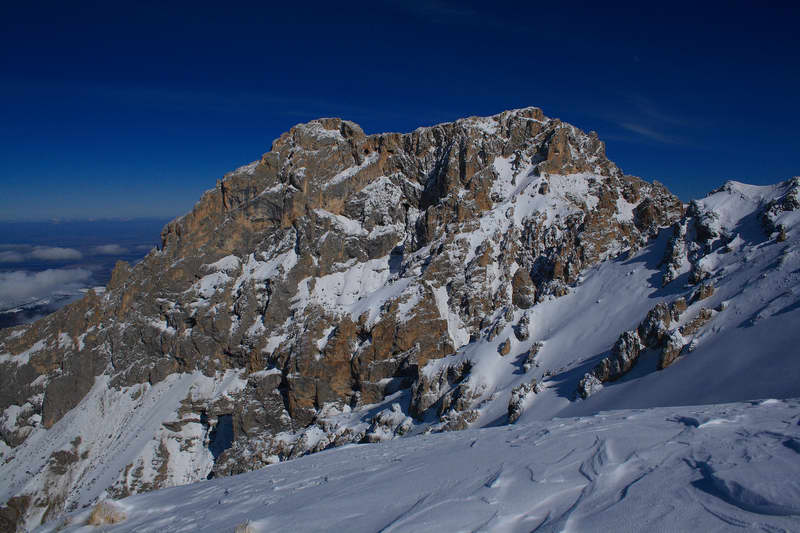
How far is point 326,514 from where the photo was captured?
594 cm

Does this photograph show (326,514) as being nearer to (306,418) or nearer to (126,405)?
(306,418)

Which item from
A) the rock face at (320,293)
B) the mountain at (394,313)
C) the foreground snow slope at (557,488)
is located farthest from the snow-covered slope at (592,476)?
the rock face at (320,293)

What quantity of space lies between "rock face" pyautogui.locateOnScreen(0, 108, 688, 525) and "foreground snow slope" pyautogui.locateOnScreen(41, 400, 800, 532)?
29.2 metres

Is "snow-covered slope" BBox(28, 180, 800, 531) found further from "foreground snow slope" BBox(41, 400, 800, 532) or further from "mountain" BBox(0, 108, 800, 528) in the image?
"mountain" BBox(0, 108, 800, 528)

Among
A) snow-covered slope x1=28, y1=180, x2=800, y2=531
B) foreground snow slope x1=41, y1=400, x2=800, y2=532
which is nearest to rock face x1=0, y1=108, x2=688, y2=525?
snow-covered slope x1=28, y1=180, x2=800, y2=531

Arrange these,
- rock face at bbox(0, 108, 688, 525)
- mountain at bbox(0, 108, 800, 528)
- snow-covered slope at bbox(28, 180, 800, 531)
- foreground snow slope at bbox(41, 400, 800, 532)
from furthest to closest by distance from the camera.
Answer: rock face at bbox(0, 108, 688, 525), mountain at bbox(0, 108, 800, 528), snow-covered slope at bbox(28, 180, 800, 531), foreground snow slope at bbox(41, 400, 800, 532)

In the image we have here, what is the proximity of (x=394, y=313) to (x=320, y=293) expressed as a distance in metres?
18.6

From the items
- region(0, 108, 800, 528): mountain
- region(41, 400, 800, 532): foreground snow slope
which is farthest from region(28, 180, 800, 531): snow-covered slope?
region(0, 108, 800, 528): mountain

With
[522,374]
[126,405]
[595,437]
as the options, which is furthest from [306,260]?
[595,437]

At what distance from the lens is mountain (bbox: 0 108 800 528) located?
2612 centimetres

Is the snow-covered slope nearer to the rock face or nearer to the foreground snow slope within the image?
the foreground snow slope

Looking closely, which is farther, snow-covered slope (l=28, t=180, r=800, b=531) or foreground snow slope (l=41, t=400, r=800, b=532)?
snow-covered slope (l=28, t=180, r=800, b=531)

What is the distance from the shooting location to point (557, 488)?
197 inches

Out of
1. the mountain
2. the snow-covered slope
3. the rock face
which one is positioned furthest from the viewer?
the rock face
